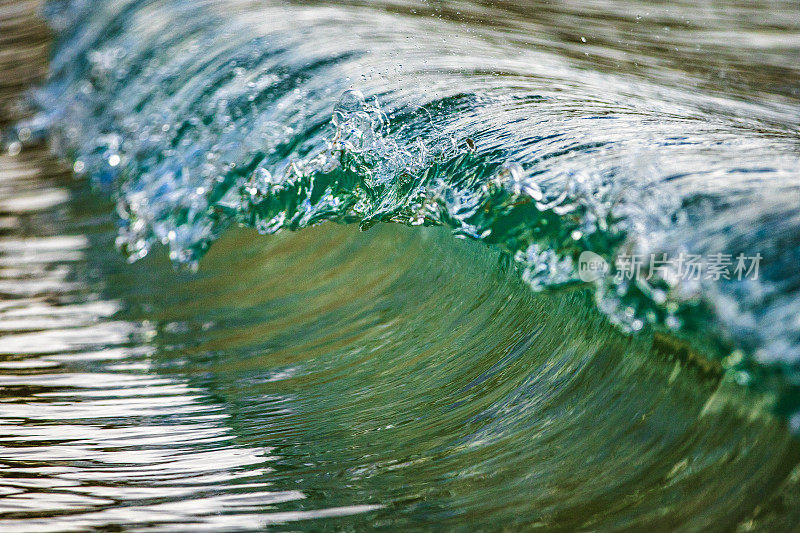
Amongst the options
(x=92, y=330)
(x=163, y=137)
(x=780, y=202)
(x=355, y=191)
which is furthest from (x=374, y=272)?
(x=780, y=202)

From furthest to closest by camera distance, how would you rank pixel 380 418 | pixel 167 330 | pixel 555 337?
pixel 167 330, pixel 555 337, pixel 380 418

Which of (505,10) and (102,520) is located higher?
(505,10)

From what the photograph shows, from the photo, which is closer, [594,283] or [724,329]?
[724,329]

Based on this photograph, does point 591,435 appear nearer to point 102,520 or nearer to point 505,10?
point 102,520

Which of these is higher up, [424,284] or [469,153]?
[469,153]

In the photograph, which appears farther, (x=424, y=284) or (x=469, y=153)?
(x=424, y=284)
